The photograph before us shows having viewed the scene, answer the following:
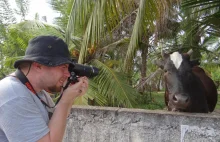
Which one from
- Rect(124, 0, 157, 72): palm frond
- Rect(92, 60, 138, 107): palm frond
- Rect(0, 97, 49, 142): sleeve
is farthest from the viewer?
Rect(92, 60, 138, 107): palm frond

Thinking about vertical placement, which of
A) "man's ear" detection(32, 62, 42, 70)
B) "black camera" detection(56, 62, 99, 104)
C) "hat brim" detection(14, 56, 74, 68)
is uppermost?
"hat brim" detection(14, 56, 74, 68)

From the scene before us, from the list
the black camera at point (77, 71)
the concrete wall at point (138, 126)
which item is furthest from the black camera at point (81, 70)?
the concrete wall at point (138, 126)

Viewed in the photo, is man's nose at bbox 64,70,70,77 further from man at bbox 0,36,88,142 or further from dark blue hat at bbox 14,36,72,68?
dark blue hat at bbox 14,36,72,68

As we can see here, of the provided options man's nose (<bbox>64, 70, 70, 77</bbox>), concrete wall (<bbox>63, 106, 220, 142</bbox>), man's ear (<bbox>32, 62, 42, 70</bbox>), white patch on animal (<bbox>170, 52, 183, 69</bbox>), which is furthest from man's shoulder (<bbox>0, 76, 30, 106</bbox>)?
white patch on animal (<bbox>170, 52, 183, 69</bbox>)

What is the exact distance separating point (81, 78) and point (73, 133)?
2.05 meters

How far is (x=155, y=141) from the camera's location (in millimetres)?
3246

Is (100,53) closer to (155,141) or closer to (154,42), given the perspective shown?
(154,42)

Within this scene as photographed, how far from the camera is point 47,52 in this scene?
1.67m

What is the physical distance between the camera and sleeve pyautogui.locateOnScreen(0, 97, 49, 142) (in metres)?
1.49

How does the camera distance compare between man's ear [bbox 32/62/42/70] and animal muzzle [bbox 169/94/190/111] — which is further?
animal muzzle [bbox 169/94/190/111]

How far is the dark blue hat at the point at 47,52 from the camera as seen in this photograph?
1642 millimetres

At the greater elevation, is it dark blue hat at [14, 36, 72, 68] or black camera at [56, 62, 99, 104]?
dark blue hat at [14, 36, 72, 68]

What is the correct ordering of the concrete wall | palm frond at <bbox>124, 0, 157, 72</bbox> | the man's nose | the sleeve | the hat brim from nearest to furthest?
1. the sleeve
2. the hat brim
3. the man's nose
4. the concrete wall
5. palm frond at <bbox>124, 0, 157, 72</bbox>

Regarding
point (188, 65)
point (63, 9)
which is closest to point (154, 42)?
point (63, 9)
